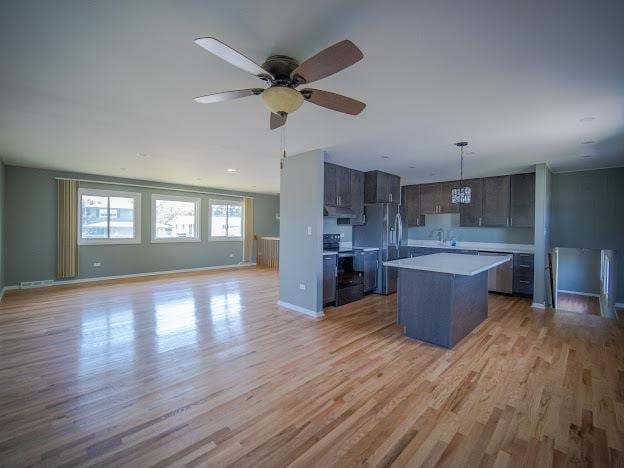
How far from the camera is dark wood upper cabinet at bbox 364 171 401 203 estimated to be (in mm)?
5543

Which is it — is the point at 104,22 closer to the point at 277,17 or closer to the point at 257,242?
the point at 277,17

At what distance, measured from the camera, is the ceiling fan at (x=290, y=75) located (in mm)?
1485

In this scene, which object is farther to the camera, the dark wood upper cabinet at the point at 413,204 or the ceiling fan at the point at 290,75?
the dark wood upper cabinet at the point at 413,204

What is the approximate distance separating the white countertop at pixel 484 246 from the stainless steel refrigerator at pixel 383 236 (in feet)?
4.79

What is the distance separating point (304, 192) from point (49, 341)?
356cm

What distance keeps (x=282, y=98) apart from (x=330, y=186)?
307 centimetres

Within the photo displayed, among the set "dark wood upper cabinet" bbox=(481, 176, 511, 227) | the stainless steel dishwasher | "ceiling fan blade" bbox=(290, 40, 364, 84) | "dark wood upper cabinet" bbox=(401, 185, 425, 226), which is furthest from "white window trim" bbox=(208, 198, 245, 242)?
"ceiling fan blade" bbox=(290, 40, 364, 84)

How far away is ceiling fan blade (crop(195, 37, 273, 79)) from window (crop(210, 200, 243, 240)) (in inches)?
295

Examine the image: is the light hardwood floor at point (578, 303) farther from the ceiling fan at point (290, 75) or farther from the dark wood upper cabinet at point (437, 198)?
the ceiling fan at point (290, 75)

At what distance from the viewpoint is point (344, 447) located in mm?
1738

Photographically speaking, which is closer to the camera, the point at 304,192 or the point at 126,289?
the point at 304,192

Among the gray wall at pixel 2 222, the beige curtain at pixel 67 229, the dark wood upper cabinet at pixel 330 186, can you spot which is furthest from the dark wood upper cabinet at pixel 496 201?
the gray wall at pixel 2 222

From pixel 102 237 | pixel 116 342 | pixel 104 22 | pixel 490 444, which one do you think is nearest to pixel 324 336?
pixel 490 444

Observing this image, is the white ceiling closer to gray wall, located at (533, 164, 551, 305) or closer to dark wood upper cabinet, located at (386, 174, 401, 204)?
gray wall, located at (533, 164, 551, 305)
